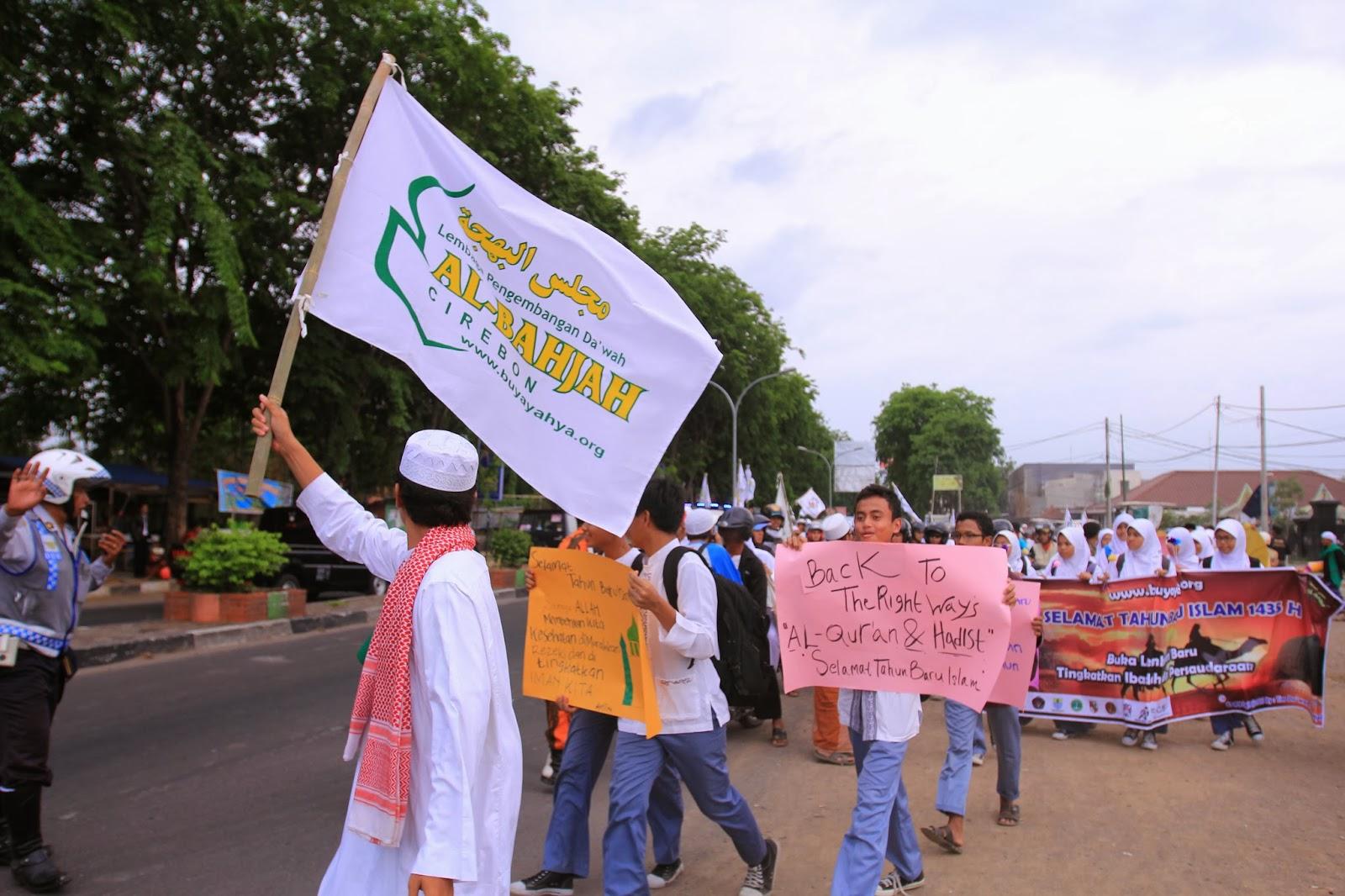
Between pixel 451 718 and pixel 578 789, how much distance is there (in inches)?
93.2

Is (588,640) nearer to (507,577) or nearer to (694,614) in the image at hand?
(694,614)

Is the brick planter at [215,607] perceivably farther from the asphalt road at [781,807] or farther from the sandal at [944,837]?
the sandal at [944,837]

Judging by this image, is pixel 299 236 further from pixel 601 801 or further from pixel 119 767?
pixel 601 801

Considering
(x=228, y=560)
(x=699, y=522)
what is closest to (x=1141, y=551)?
(x=699, y=522)

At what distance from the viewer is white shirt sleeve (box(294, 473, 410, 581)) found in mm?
2928

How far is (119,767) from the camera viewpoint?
6.59 meters

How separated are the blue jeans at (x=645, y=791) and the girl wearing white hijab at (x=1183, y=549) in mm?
6211

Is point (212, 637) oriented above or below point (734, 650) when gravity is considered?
below

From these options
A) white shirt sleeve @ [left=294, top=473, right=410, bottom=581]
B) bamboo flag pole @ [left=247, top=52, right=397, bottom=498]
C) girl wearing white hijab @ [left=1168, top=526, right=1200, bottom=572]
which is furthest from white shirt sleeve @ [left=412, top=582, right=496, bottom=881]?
girl wearing white hijab @ [left=1168, top=526, right=1200, bottom=572]

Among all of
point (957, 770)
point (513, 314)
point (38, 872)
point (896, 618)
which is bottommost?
point (38, 872)

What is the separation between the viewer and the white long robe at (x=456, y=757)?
2234 mm

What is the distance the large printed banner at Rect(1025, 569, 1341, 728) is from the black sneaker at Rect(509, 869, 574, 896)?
469cm

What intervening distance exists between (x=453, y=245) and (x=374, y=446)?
19.0 metres

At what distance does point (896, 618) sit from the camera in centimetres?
450
